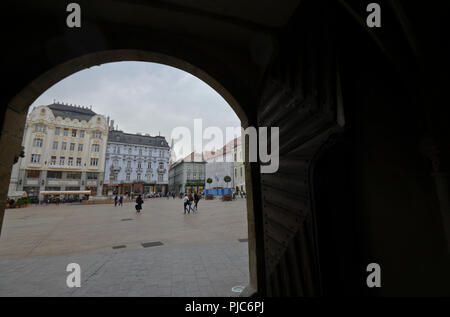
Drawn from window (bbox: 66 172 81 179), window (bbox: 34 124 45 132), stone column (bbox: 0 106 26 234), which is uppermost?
window (bbox: 34 124 45 132)

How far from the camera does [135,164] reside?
2025 inches

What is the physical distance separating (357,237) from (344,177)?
655 millimetres

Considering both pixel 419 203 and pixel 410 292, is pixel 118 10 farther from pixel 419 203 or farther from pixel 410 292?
pixel 410 292

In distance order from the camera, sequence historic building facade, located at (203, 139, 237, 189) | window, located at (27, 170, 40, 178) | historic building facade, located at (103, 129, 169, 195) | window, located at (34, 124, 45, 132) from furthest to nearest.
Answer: historic building facade, located at (203, 139, 237, 189) → historic building facade, located at (103, 129, 169, 195) → window, located at (34, 124, 45, 132) → window, located at (27, 170, 40, 178)

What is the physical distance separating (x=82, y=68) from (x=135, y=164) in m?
52.7

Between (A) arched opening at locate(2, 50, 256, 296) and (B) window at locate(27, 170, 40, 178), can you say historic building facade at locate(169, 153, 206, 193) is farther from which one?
(A) arched opening at locate(2, 50, 256, 296)

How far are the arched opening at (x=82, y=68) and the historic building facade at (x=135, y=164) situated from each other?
165 ft

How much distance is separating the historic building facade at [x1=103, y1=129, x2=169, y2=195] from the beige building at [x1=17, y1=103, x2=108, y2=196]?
18.6 ft

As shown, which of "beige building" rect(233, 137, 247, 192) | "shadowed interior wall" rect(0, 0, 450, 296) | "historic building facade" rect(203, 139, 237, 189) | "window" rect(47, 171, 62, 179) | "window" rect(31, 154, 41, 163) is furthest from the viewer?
"historic building facade" rect(203, 139, 237, 189)

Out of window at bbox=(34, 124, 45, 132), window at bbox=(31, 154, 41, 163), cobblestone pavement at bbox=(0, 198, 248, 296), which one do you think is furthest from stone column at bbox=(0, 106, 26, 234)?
window at bbox=(34, 124, 45, 132)

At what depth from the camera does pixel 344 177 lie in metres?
2.28

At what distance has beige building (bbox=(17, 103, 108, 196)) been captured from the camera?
120 ft

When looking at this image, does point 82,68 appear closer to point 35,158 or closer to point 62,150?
point 62,150
